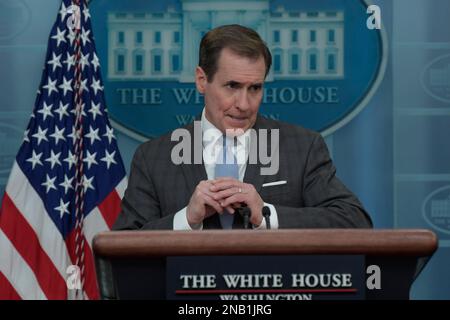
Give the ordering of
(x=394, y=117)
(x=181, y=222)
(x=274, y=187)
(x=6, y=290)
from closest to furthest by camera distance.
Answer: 1. (x=181, y=222)
2. (x=274, y=187)
3. (x=6, y=290)
4. (x=394, y=117)

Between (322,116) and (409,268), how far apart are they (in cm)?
274

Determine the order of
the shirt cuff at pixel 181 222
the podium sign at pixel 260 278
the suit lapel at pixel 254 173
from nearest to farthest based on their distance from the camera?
1. the podium sign at pixel 260 278
2. the shirt cuff at pixel 181 222
3. the suit lapel at pixel 254 173

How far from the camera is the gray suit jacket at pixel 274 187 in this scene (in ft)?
9.87

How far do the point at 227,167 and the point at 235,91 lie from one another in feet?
0.87

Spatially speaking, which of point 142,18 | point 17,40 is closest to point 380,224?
point 142,18

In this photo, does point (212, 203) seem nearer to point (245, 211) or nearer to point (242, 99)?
point (245, 211)

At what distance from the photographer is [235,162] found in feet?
10.7

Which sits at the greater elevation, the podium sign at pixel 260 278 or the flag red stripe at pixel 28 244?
the podium sign at pixel 260 278

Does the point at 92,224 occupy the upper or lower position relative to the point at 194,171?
lower

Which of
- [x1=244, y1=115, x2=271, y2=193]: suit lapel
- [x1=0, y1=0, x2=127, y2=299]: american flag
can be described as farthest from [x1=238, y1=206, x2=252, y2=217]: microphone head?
[x1=0, y1=0, x2=127, y2=299]: american flag

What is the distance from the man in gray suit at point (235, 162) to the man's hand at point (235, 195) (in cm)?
24

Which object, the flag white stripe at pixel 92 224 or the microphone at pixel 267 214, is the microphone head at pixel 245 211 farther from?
the flag white stripe at pixel 92 224

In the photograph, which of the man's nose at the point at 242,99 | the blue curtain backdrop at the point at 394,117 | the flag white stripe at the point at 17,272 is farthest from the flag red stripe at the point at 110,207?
the man's nose at the point at 242,99

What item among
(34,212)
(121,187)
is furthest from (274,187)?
(34,212)
